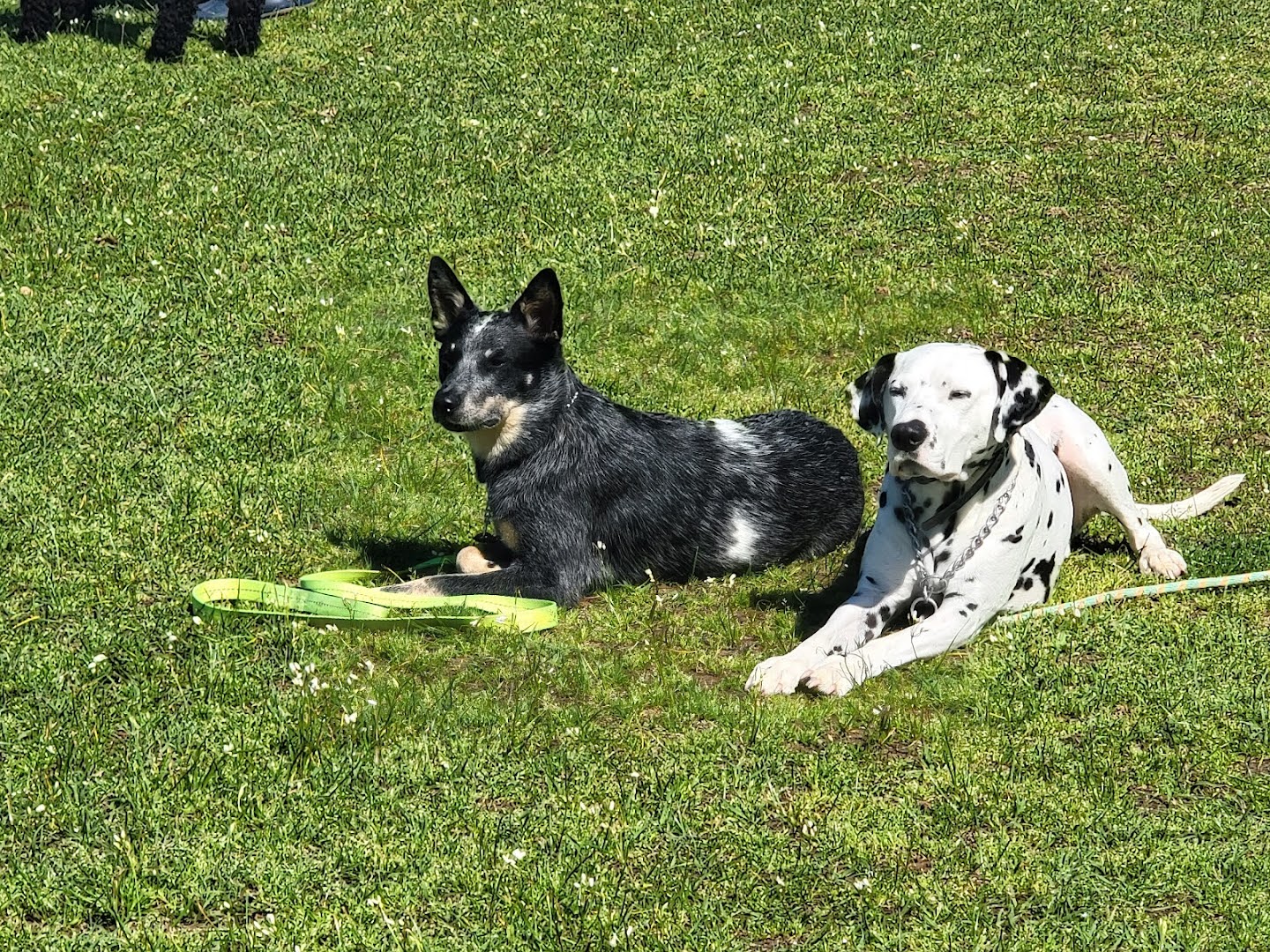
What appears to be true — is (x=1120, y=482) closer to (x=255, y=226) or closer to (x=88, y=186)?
(x=255, y=226)

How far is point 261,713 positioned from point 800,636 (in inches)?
97.5

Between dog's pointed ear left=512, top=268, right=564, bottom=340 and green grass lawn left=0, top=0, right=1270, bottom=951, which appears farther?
dog's pointed ear left=512, top=268, right=564, bottom=340

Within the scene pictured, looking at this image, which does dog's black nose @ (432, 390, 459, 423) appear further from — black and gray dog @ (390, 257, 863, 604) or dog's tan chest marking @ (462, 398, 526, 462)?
dog's tan chest marking @ (462, 398, 526, 462)

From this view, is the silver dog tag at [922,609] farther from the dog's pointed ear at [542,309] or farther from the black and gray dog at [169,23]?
the black and gray dog at [169,23]

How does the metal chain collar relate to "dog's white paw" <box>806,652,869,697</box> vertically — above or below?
above

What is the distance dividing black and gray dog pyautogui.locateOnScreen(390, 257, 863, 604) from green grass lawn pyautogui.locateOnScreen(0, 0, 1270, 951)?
0.21 metres

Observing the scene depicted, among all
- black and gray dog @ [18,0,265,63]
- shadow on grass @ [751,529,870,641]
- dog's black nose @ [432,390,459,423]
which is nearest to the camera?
dog's black nose @ [432,390,459,423]

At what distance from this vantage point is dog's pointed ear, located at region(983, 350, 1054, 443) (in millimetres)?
6391

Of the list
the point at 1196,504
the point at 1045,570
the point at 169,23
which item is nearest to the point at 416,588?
the point at 1045,570

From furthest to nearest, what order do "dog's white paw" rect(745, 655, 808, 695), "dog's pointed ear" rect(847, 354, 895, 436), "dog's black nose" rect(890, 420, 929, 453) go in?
1. "dog's pointed ear" rect(847, 354, 895, 436)
2. "dog's white paw" rect(745, 655, 808, 695)
3. "dog's black nose" rect(890, 420, 929, 453)

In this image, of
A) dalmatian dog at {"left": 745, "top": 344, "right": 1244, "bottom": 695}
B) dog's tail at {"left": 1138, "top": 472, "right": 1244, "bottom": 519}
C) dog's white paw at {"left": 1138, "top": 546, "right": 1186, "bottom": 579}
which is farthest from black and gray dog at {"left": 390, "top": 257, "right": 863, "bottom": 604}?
dog's tail at {"left": 1138, "top": 472, "right": 1244, "bottom": 519}

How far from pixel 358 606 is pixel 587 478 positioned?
1295 millimetres

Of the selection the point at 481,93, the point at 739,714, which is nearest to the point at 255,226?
the point at 481,93

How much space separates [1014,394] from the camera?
6414 mm
